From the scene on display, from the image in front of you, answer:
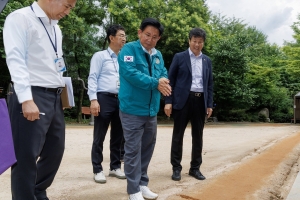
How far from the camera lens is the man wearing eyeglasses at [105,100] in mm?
4340

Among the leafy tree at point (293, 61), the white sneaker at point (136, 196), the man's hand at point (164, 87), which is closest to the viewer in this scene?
the man's hand at point (164, 87)

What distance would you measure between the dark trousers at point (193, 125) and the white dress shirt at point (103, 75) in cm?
87

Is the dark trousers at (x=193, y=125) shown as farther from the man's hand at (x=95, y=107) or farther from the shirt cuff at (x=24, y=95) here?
the shirt cuff at (x=24, y=95)

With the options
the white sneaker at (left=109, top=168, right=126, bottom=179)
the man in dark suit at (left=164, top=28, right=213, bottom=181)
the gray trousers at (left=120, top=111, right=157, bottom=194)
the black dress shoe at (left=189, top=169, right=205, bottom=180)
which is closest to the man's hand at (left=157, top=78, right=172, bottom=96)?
the gray trousers at (left=120, top=111, right=157, bottom=194)

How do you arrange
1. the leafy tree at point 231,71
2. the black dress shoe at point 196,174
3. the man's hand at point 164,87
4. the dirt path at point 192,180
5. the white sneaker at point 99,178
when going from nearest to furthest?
the man's hand at point 164,87, the dirt path at point 192,180, the white sneaker at point 99,178, the black dress shoe at point 196,174, the leafy tree at point 231,71

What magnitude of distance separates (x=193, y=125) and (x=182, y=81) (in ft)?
1.89

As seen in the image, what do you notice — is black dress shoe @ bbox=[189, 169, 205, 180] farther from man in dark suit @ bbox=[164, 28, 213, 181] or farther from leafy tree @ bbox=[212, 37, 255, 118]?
leafy tree @ bbox=[212, 37, 255, 118]

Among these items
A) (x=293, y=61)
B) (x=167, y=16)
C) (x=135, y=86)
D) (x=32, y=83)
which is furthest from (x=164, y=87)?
(x=293, y=61)

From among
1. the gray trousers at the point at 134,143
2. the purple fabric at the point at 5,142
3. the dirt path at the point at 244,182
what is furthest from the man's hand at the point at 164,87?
→ the purple fabric at the point at 5,142

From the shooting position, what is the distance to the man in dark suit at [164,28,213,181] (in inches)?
182

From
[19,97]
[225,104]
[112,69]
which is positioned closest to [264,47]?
[225,104]

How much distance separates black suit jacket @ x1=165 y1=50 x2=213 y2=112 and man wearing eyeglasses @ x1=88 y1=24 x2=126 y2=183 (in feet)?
2.24

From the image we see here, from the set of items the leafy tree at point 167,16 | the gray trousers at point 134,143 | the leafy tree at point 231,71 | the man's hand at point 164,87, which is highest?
the leafy tree at point 167,16

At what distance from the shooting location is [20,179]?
8.36 ft
